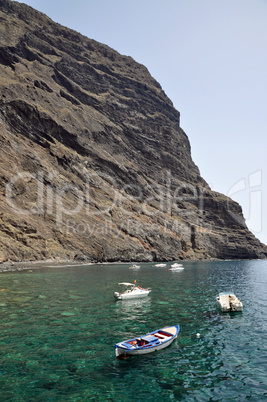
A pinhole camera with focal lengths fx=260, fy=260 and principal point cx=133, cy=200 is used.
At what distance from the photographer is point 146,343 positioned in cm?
1831

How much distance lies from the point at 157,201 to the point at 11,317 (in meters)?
142

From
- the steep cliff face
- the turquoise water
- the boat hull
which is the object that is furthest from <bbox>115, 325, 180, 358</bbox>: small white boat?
the steep cliff face

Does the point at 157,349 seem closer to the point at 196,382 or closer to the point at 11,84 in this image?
the point at 196,382

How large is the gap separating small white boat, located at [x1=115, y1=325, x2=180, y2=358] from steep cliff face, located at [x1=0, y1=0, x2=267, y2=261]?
61467 mm

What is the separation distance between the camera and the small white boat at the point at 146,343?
1692 cm

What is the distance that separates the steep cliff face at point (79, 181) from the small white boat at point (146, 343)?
202 ft

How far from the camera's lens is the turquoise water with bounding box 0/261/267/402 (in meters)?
→ 13.4

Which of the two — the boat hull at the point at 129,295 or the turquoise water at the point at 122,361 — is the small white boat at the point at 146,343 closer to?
the turquoise water at the point at 122,361

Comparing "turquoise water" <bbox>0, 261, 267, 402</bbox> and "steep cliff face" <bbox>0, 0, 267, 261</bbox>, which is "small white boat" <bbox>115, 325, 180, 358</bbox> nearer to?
"turquoise water" <bbox>0, 261, 267, 402</bbox>

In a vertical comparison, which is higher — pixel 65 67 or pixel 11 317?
pixel 65 67

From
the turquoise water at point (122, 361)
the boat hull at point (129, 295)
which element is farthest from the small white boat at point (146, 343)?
the boat hull at point (129, 295)

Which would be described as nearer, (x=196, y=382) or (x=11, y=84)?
(x=196, y=382)

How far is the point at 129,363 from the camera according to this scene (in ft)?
54.2

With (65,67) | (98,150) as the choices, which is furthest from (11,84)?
(65,67)
